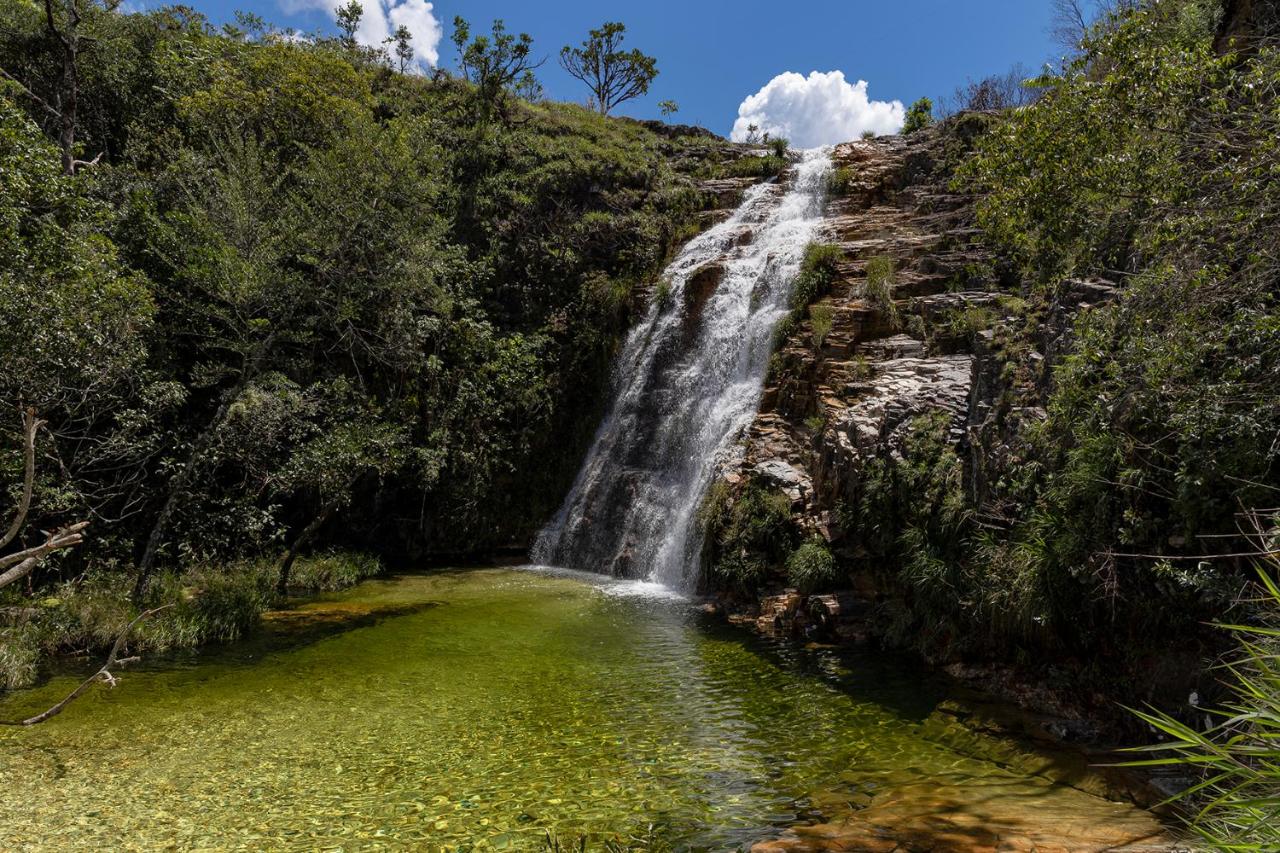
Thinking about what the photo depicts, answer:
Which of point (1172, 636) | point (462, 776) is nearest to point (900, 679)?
point (1172, 636)

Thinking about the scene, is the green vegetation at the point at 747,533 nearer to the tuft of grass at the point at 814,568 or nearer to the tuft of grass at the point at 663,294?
the tuft of grass at the point at 814,568

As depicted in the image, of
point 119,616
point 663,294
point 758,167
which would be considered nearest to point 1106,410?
point 119,616

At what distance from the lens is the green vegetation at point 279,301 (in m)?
11.5

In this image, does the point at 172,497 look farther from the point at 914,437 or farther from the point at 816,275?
the point at 816,275

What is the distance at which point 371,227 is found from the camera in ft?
52.1

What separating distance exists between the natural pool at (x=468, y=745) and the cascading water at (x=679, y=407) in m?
5.60

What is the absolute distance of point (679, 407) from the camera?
61.5 ft

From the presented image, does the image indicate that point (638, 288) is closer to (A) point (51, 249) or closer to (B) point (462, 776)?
(A) point (51, 249)

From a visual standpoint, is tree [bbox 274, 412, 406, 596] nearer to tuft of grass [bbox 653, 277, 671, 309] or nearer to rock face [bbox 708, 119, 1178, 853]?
rock face [bbox 708, 119, 1178, 853]

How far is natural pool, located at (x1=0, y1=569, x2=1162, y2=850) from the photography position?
5582mm

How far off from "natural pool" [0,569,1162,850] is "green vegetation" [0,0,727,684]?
2.55 meters

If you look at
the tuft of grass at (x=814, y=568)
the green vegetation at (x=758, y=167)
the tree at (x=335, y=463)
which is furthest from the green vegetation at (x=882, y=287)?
the tree at (x=335, y=463)

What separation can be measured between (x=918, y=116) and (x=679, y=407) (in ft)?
57.1

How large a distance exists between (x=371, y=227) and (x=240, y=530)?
25.0 ft
